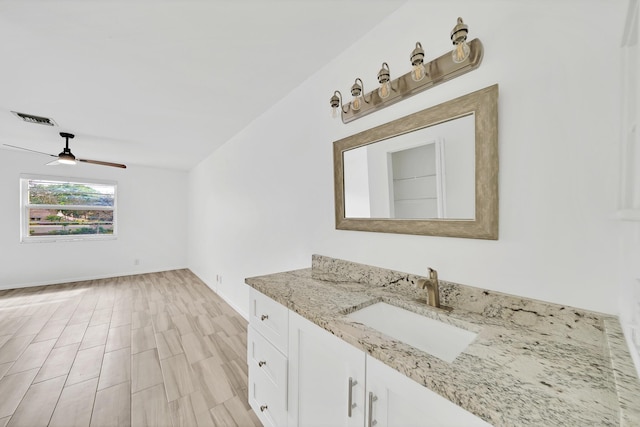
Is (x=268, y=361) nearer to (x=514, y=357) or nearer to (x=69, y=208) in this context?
(x=514, y=357)

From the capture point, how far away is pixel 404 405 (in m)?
0.68

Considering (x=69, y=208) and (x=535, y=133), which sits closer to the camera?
(x=535, y=133)

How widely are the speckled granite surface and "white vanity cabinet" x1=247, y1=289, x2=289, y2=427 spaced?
6.4 inches

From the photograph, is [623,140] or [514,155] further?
[514,155]

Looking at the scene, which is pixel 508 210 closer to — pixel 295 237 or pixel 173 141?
pixel 295 237

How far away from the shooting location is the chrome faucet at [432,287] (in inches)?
40.8

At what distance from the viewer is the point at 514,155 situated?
2.96 feet

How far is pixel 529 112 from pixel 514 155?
6.0 inches

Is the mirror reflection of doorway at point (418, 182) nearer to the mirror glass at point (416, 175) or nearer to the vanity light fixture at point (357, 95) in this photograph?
the mirror glass at point (416, 175)

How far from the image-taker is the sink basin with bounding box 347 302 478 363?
92cm

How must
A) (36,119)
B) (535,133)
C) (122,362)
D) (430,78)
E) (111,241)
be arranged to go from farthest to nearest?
1. (111,241)
2. (36,119)
3. (122,362)
4. (430,78)
5. (535,133)

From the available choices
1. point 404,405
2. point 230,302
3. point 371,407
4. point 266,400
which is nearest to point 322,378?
point 371,407

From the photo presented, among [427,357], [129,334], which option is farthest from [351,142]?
[129,334]

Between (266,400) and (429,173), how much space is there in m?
1.51
